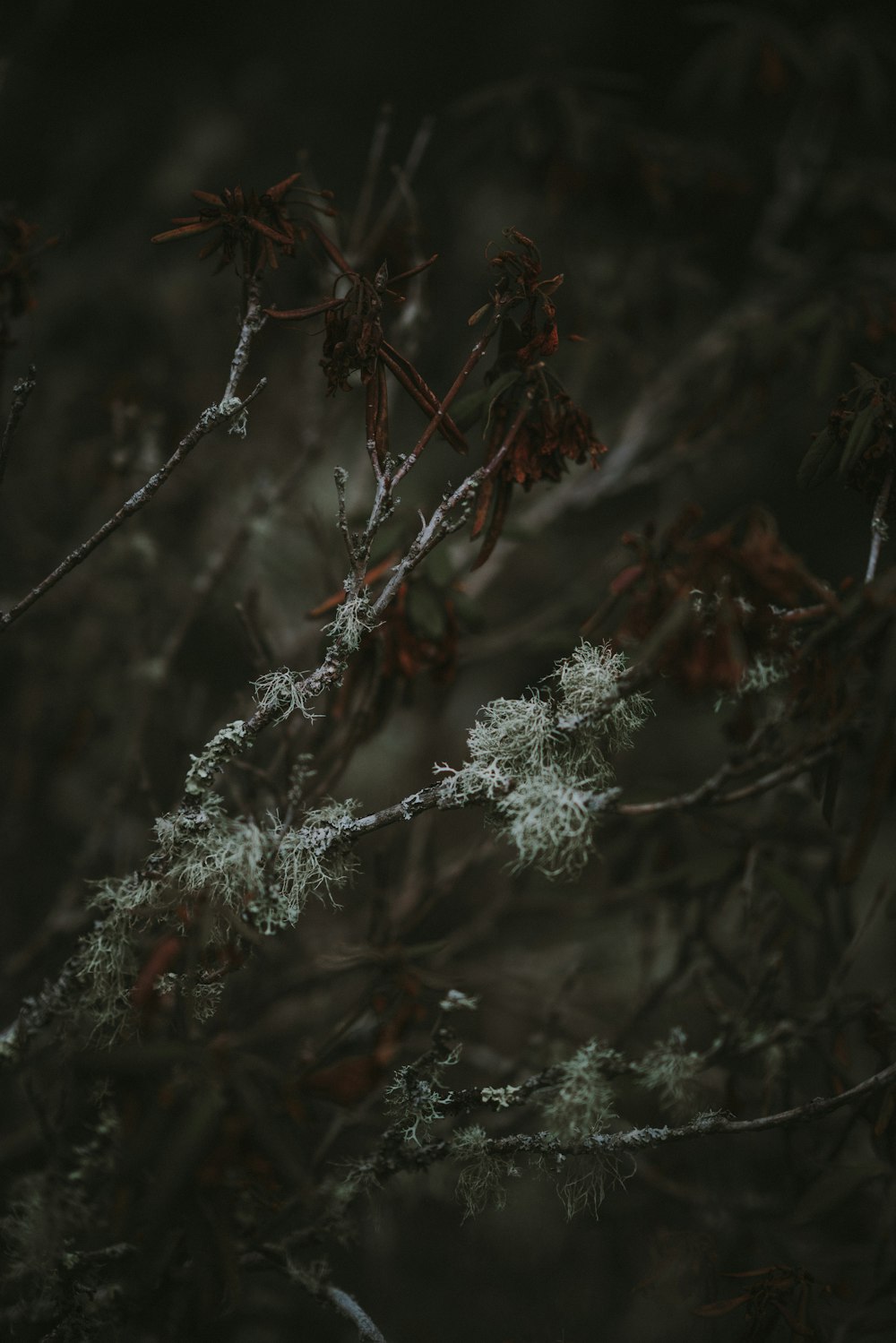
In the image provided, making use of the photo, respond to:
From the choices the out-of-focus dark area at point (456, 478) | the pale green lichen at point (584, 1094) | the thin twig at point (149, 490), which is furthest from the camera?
the out-of-focus dark area at point (456, 478)

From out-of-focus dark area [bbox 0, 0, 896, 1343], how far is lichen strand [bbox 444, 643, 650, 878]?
141mm

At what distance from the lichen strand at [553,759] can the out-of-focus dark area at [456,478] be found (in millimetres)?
141

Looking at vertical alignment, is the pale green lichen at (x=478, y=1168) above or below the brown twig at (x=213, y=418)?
below

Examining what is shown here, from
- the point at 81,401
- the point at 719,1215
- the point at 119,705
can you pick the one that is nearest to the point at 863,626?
the point at 719,1215

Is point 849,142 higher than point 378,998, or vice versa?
point 849,142

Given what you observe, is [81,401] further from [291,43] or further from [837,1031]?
[837,1031]

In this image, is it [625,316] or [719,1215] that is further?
[625,316]

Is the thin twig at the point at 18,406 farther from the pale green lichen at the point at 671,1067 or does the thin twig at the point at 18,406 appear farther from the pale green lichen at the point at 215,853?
the pale green lichen at the point at 671,1067

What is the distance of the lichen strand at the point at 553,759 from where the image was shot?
0.69m

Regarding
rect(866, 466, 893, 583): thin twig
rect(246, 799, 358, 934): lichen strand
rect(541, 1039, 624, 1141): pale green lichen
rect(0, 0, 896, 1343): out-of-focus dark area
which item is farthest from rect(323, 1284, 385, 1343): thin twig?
rect(866, 466, 893, 583): thin twig

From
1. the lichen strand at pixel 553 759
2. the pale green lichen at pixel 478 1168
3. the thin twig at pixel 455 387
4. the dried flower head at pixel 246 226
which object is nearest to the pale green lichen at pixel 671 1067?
the pale green lichen at pixel 478 1168

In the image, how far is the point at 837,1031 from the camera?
3.11ft

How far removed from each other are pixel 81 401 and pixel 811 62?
4.38 ft

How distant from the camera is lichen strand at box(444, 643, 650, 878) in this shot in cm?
69
